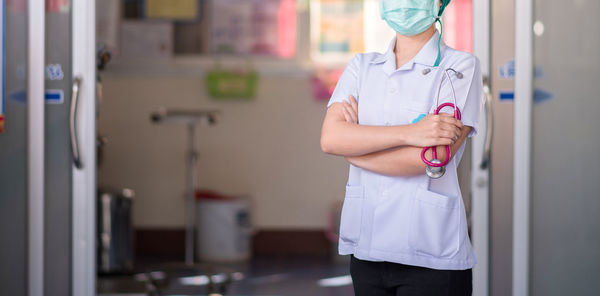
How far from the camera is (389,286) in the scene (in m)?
1.46

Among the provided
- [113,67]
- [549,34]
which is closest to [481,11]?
[549,34]

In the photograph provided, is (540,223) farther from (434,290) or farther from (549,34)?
(434,290)

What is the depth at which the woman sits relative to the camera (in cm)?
142

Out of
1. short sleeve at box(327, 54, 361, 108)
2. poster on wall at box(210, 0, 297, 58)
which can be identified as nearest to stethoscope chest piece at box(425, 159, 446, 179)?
short sleeve at box(327, 54, 361, 108)

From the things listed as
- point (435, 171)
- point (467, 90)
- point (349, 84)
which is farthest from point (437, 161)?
point (349, 84)

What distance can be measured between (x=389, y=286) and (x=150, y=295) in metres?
2.12

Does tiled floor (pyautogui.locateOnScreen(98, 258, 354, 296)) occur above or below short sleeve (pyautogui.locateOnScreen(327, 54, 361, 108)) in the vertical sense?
below

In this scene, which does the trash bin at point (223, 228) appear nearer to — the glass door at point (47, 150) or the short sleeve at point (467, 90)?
the glass door at point (47, 150)

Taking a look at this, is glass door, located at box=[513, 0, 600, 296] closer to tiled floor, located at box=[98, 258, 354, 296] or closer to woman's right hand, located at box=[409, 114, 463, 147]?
woman's right hand, located at box=[409, 114, 463, 147]

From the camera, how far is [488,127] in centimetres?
237

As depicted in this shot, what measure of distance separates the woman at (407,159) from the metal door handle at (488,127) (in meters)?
0.89

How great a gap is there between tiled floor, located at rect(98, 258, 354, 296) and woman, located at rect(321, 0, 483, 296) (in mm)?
2049

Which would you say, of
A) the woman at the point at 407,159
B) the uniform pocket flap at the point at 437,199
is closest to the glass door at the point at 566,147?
the woman at the point at 407,159

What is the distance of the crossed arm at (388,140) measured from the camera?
4.51 ft
